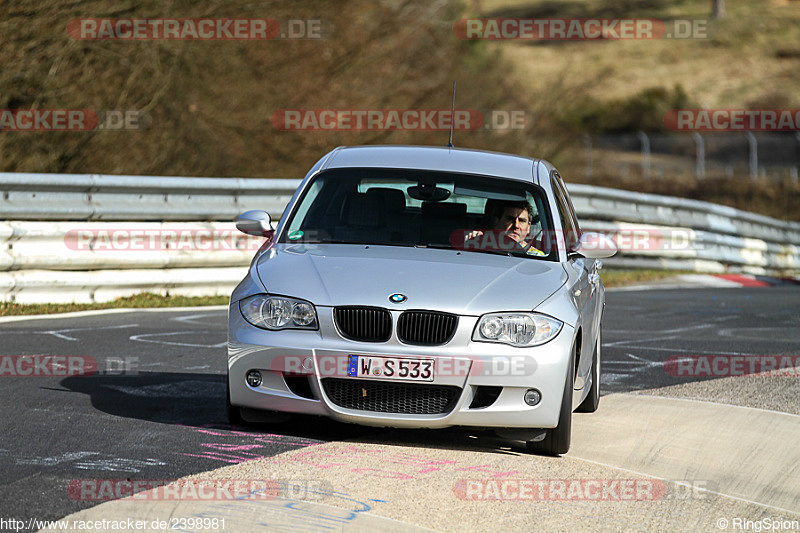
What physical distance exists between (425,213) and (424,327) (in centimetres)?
139

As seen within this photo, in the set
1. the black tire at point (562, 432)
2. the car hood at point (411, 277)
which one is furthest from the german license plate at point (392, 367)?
the black tire at point (562, 432)

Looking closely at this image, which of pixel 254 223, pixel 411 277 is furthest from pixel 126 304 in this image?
pixel 411 277

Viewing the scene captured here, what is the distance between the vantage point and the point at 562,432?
264 inches

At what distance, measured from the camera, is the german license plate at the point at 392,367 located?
6.45 m

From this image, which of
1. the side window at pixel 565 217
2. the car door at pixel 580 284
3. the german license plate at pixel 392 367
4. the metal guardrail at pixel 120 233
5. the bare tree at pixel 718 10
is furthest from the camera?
the bare tree at pixel 718 10

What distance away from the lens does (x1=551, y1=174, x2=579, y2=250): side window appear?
26.3 feet

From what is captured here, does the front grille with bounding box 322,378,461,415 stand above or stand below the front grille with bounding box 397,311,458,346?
below

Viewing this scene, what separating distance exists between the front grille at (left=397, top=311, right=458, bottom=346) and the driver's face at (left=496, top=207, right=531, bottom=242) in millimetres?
1314

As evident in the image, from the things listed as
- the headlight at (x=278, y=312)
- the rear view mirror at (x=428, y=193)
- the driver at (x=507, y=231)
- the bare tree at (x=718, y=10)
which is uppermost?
the bare tree at (x=718, y=10)

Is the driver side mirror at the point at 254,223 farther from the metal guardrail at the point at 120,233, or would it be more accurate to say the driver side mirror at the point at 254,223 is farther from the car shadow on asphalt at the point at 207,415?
the metal guardrail at the point at 120,233

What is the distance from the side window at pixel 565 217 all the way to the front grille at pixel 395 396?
1.71 m

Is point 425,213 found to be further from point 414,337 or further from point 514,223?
point 414,337

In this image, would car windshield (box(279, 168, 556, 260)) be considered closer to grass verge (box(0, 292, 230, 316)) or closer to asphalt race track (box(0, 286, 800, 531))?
asphalt race track (box(0, 286, 800, 531))

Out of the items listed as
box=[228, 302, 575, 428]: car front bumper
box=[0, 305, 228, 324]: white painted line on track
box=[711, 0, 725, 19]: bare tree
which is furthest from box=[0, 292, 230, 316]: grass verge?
box=[711, 0, 725, 19]: bare tree
